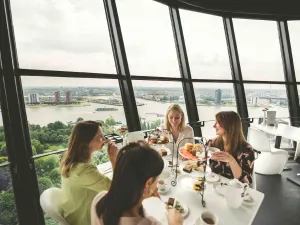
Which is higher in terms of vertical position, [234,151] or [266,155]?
[234,151]

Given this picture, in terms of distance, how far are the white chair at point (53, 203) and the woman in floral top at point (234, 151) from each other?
122 cm

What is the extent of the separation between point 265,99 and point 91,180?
4.39 m

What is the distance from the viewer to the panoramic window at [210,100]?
12.3ft

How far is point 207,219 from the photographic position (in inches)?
42.4

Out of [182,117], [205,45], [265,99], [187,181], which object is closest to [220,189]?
[187,181]

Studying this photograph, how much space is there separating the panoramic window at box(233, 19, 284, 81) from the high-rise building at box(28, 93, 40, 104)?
3.92 metres

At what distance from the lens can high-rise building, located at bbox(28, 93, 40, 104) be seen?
1.93 meters

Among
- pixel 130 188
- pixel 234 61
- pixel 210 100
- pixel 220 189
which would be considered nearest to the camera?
pixel 130 188

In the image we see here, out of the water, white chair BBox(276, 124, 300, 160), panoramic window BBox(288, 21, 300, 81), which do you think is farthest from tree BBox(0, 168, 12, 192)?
panoramic window BBox(288, 21, 300, 81)

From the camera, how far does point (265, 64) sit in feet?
14.0

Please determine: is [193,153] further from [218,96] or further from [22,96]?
[218,96]

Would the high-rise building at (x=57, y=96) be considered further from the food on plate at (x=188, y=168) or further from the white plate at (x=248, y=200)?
the white plate at (x=248, y=200)

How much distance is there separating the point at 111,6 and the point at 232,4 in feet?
8.89

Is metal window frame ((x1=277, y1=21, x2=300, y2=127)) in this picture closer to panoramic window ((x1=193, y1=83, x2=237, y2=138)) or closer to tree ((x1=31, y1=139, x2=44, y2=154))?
panoramic window ((x1=193, y1=83, x2=237, y2=138))
